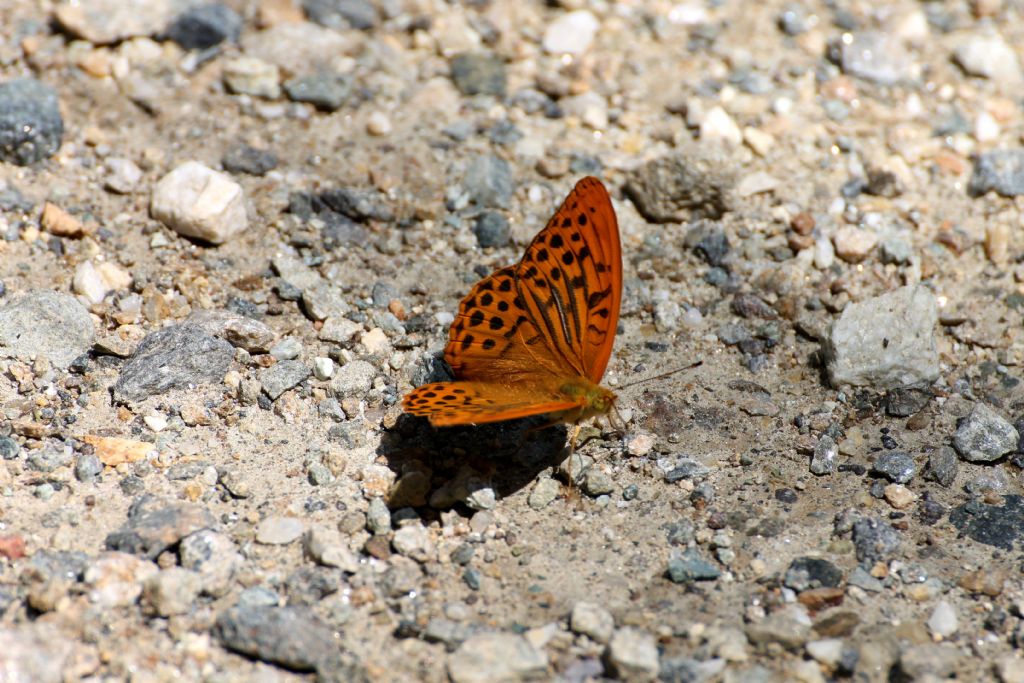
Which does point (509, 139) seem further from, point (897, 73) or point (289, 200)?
point (897, 73)

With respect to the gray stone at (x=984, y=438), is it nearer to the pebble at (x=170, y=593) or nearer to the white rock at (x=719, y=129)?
the white rock at (x=719, y=129)

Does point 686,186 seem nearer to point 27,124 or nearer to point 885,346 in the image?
point 885,346

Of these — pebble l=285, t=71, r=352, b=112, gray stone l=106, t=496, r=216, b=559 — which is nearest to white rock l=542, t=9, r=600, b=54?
pebble l=285, t=71, r=352, b=112

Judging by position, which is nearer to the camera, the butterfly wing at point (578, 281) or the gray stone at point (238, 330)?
the butterfly wing at point (578, 281)

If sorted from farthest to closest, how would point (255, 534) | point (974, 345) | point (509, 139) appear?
point (509, 139), point (974, 345), point (255, 534)

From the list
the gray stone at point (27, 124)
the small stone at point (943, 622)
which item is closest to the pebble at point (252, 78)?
the gray stone at point (27, 124)

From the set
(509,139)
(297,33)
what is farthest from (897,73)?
(297,33)
